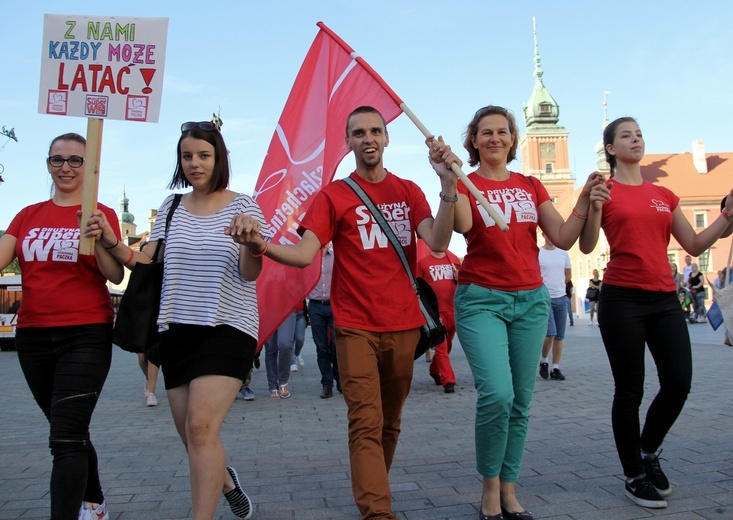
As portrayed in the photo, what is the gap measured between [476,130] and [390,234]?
897 mm

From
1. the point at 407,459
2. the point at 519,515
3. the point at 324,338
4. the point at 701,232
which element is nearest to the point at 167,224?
the point at 519,515

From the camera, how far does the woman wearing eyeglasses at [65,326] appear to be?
3406 millimetres

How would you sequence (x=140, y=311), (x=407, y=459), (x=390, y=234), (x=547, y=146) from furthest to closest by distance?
(x=547, y=146) → (x=407, y=459) → (x=390, y=234) → (x=140, y=311)

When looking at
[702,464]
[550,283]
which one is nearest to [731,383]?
[550,283]

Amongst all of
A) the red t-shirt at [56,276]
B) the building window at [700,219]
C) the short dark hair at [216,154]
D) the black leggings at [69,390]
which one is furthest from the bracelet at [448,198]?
the building window at [700,219]

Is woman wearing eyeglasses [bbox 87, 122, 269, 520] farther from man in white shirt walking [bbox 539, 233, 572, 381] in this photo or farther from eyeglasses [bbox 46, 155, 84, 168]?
man in white shirt walking [bbox 539, 233, 572, 381]

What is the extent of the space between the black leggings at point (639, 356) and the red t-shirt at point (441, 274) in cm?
519

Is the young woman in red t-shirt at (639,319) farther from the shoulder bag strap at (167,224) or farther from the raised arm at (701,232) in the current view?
the shoulder bag strap at (167,224)

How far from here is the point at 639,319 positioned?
405 centimetres

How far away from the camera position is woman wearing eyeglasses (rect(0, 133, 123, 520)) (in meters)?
3.41

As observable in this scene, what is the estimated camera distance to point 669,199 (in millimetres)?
4332

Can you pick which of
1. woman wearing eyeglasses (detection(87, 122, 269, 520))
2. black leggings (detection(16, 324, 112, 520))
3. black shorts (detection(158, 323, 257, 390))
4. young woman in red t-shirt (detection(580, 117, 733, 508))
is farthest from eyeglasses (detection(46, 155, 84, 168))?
young woman in red t-shirt (detection(580, 117, 733, 508))

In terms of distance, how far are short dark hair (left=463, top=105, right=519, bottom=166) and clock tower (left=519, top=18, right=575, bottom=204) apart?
353 ft

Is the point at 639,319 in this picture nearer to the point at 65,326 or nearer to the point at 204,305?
the point at 204,305
